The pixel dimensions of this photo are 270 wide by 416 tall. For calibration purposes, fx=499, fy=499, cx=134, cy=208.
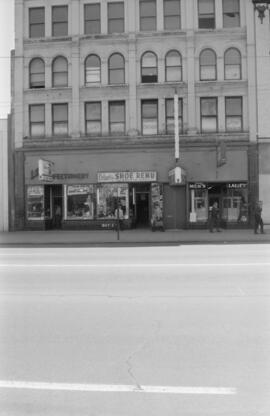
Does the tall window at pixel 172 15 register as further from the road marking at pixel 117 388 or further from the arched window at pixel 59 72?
the road marking at pixel 117 388

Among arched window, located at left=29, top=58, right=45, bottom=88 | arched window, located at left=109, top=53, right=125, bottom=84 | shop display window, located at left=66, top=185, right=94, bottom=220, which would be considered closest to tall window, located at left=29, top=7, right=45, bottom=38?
arched window, located at left=29, top=58, right=45, bottom=88

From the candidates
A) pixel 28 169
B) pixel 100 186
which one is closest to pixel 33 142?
pixel 28 169

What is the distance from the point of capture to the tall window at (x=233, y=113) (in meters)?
27.4

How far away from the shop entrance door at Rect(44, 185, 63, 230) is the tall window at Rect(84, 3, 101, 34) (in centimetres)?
910

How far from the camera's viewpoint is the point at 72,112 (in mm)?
28031

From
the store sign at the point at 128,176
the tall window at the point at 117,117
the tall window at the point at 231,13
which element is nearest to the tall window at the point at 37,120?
the tall window at the point at 117,117

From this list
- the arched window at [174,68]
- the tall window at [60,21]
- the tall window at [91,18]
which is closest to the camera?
the arched window at [174,68]

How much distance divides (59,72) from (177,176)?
9666mm

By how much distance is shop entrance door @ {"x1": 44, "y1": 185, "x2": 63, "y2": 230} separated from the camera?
1128 inches

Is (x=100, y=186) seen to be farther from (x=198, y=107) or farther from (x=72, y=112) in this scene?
(x=198, y=107)

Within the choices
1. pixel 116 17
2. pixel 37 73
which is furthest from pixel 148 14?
pixel 37 73

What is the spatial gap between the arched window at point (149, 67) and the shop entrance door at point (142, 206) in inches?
239

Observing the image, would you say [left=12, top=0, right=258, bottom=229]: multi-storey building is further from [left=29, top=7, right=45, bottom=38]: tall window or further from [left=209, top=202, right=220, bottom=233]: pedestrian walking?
[left=209, top=202, right=220, bottom=233]: pedestrian walking

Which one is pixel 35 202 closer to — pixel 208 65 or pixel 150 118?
pixel 150 118
